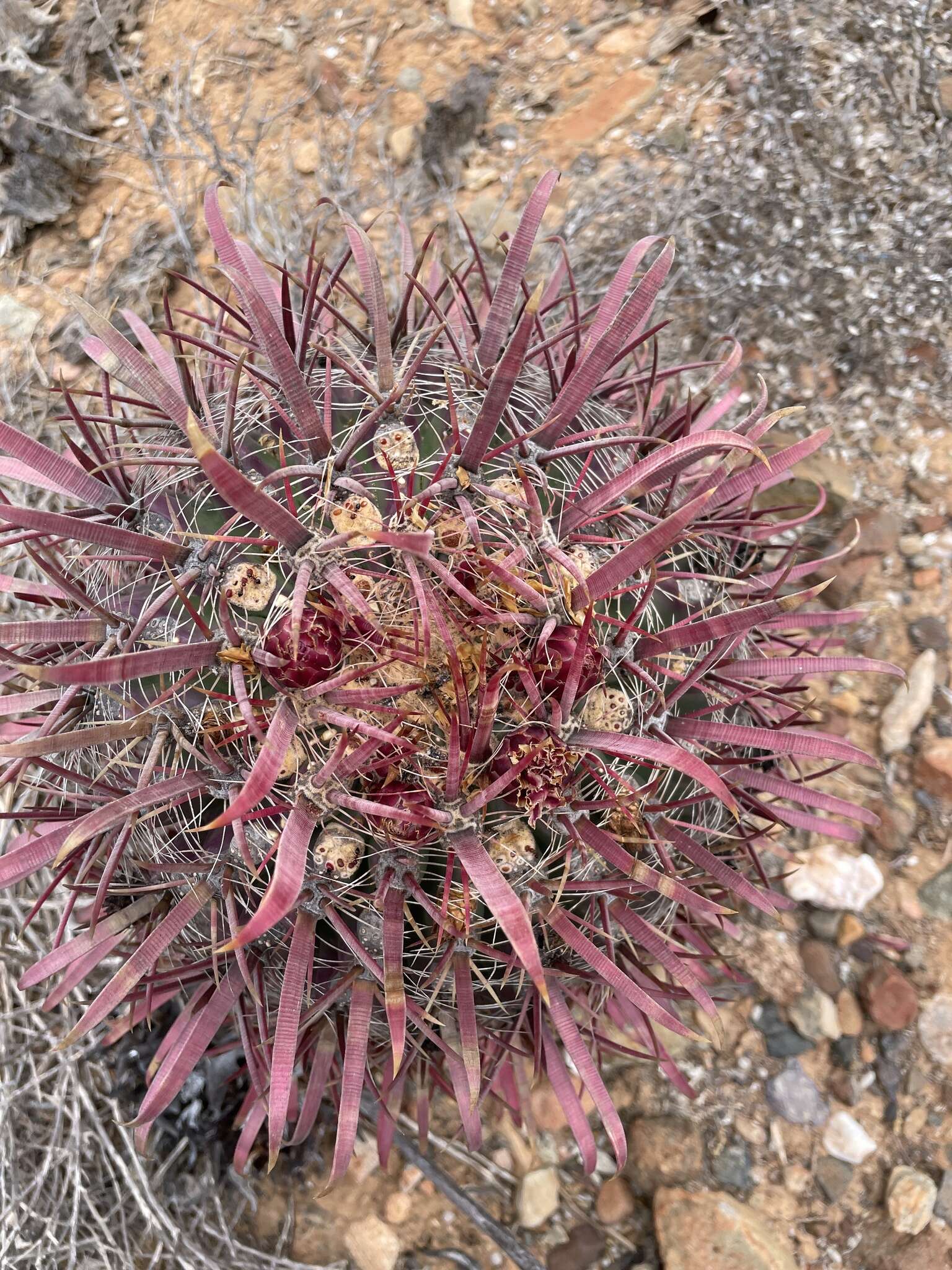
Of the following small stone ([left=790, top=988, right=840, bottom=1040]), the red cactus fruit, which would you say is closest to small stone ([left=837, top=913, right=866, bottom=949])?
small stone ([left=790, top=988, right=840, bottom=1040])

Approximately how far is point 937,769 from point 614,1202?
1.08 meters

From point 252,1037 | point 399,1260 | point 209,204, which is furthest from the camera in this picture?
point 399,1260

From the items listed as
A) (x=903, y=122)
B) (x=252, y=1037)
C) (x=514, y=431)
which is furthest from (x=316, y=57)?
(x=252, y=1037)

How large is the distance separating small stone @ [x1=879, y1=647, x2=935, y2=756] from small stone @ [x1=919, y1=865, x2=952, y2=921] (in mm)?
268

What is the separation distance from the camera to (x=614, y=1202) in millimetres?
1688

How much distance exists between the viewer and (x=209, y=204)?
1.02 m

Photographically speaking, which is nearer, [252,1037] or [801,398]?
[252,1037]

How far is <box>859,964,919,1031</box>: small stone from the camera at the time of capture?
1.82 metres

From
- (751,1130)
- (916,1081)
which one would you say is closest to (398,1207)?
(751,1130)

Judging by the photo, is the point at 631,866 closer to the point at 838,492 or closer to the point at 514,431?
the point at 514,431

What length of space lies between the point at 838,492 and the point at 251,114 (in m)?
1.81

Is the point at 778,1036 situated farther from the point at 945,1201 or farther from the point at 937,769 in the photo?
A: the point at 937,769

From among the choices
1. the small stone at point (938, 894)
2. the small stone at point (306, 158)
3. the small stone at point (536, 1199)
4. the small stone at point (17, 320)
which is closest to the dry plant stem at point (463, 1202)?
the small stone at point (536, 1199)

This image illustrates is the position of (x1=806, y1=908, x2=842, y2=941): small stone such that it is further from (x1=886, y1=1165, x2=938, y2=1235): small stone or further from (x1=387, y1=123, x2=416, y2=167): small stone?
(x1=387, y1=123, x2=416, y2=167): small stone
